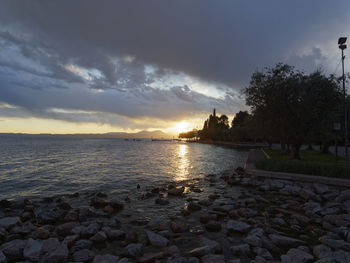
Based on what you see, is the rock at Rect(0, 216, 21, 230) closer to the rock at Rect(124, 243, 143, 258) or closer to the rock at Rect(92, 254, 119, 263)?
the rock at Rect(92, 254, 119, 263)

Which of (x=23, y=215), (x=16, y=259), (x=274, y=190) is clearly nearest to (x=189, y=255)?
(x=16, y=259)

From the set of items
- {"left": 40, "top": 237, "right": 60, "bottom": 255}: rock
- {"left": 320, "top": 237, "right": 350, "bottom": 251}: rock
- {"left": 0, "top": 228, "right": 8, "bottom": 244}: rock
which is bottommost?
{"left": 0, "top": 228, "right": 8, "bottom": 244}: rock

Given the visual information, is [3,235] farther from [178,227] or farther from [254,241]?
[254,241]

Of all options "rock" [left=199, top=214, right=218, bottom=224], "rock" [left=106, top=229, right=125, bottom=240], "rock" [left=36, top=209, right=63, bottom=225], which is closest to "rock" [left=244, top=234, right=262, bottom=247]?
"rock" [left=199, top=214, right=218, bottom=224]

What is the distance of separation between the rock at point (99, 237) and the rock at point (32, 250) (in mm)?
1446

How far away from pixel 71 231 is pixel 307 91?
2223 cm

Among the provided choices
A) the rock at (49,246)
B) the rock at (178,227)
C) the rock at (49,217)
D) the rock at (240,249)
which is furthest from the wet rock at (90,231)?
the rock at (240,249)

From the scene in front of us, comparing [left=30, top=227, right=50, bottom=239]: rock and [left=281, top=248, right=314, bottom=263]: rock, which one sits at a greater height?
[left=281, top=248, right=314, bottom=263]: rock

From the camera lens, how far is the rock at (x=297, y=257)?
481cm

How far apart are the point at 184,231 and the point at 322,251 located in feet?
13.7

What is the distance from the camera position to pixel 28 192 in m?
13.4

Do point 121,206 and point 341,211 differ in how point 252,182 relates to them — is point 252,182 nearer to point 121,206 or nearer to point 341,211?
point 341,211

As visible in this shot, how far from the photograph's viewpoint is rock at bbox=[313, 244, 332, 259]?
5059mm

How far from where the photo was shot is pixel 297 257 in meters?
4.95
